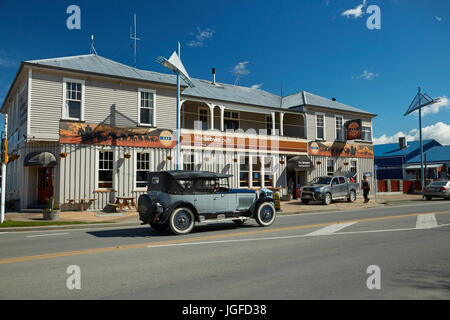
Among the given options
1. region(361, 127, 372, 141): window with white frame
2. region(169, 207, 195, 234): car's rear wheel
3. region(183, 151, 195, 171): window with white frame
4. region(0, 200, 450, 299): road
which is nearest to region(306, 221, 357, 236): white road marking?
region(0, 200, 450, 299): road

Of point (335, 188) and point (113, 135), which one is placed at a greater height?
point (113, 135)

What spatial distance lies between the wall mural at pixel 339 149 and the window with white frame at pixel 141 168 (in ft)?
43.4

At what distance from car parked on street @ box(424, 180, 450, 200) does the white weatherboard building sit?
8.30 meters

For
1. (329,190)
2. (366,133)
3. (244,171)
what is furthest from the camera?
(366,133)

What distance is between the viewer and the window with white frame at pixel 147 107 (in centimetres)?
1915

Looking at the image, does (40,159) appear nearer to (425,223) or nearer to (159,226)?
(159,226)

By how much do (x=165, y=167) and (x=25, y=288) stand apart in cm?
1495

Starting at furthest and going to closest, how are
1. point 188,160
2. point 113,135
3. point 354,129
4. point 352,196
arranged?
point 354,129
point 352,196
point 188,160
point 113,135

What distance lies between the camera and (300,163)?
2409 centimetres

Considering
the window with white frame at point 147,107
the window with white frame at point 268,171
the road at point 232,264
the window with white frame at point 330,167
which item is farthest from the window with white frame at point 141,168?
the window with white frame at point 330,167

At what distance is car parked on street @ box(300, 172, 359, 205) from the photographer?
827 inches

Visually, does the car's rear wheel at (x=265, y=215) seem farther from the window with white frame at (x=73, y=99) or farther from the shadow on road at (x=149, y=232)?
the window with white frame at (x=73, y=99)

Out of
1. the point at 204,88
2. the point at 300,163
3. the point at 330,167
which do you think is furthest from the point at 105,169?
the point at 330,167

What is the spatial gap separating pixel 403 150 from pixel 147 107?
43551 mm
